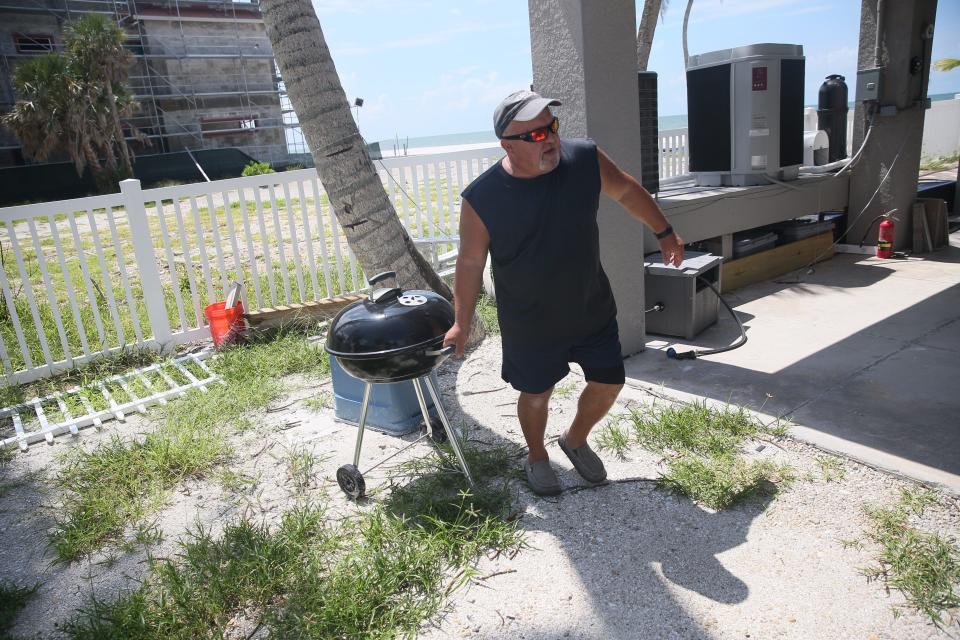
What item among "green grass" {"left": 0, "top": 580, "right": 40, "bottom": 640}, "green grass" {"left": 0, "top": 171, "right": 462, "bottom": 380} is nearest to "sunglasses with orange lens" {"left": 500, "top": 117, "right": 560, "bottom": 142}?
"green grass" {"left": 0, "top": 580, "right": 40, "bottom": 640}

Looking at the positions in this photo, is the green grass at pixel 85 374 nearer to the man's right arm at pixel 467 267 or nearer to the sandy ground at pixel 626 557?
the sandy ground at pixel 626 557

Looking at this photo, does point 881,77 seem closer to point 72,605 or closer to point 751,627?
point 751,627

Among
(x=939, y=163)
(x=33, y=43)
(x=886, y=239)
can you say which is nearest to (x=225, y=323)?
(x=886, y=239)

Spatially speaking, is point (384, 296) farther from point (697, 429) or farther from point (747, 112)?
point (747, 112)

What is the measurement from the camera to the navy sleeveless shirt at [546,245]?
258cm

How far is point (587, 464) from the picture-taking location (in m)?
3.12

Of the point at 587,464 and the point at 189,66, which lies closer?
the point at 587,464

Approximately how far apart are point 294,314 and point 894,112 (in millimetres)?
6192

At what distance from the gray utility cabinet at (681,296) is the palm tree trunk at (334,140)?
1818 millimetres

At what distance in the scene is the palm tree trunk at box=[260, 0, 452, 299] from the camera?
425 centimetres

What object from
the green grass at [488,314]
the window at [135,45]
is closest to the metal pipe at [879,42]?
the green grass at [488,314]

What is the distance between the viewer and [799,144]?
6.80 metres

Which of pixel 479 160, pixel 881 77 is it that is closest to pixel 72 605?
pixel 479 160

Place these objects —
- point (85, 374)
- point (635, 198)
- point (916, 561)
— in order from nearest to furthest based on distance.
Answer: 1. point (916, 561)
2. point (635, 198)
3. point (85, 374)
